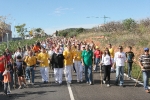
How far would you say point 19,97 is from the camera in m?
10.1

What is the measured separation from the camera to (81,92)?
10.7 meters

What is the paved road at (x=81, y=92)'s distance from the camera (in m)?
9.80

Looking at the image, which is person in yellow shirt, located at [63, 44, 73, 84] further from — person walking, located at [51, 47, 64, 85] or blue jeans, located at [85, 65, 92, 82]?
blue jeans, located at [85, 65, 92, 82]

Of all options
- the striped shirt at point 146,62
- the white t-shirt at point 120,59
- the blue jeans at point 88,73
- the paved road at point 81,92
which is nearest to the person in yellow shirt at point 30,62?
the paved road at point 81,92

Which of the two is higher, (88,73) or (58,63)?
(58,63)

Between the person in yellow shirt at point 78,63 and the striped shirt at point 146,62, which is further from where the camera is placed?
the person in yellow shirt at point 78,63

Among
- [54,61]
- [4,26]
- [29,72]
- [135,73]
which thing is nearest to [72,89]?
[54,61]

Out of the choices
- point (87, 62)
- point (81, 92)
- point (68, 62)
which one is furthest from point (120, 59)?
point (68, 62)

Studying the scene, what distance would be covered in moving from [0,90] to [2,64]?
3.75 ft

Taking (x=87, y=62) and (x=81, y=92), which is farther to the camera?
(x=87, y=62)

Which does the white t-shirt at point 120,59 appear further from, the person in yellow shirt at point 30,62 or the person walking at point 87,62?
the person in yellow shirt at point 30,62

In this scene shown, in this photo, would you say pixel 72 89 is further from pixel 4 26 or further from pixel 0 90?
pixel 4 26

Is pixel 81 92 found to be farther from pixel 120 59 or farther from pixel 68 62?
pixel 68 62

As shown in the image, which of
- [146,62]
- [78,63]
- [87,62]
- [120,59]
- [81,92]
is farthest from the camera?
[78,63]
